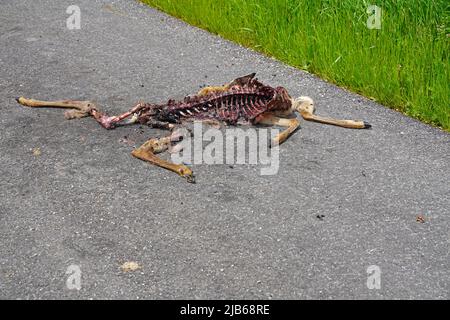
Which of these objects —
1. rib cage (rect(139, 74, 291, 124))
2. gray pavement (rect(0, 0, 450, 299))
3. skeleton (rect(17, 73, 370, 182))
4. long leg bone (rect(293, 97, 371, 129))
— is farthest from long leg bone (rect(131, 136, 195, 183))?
long leg bone (rect(293, 97, 371, 129))

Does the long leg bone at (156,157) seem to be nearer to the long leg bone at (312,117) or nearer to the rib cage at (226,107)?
the rib cage at (226,107)

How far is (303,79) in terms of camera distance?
21.0 ft

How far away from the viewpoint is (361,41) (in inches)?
249

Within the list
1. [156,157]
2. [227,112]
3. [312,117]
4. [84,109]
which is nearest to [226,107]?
[227,112]

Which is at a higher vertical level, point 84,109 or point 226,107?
point 226,107

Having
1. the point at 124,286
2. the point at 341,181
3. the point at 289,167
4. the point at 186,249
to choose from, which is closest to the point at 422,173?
the point at 341,181

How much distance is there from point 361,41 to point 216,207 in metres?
2.60

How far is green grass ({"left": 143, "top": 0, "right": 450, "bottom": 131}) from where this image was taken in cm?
577

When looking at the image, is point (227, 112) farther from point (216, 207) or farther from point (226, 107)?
point (216, 207)

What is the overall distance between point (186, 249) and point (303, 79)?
9.03 feet

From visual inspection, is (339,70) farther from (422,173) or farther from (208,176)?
(208,176)

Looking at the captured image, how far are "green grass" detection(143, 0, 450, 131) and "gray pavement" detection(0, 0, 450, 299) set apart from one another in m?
0.18

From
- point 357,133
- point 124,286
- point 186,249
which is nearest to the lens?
point 124,286

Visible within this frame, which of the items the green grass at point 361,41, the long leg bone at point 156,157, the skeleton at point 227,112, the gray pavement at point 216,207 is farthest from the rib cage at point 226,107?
the green grass at point 361,41
